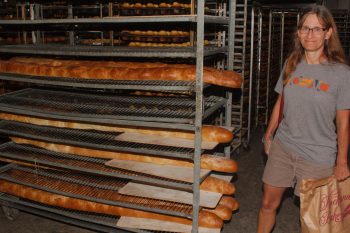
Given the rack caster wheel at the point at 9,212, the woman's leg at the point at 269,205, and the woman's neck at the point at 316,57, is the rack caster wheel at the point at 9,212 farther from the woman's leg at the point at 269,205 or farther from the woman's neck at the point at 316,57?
the woman's neck at the point at 316,57

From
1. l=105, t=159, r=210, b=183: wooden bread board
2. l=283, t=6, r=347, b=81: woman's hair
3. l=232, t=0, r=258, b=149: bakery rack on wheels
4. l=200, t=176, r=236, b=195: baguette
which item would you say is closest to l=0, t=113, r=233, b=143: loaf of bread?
l=105, t=159, r=210, b=183: wooden bread board

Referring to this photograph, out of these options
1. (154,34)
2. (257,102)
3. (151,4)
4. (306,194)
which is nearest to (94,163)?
(306,194)

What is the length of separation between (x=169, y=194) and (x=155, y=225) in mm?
304

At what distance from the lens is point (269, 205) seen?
8.97ft

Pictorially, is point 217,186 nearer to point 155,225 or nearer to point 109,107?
point 155,225

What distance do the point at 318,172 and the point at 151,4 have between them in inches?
159

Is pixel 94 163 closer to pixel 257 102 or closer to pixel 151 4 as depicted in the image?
pixel 151 4

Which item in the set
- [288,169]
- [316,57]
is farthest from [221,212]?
[316,57]

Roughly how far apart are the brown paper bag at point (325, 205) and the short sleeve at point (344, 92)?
495mm

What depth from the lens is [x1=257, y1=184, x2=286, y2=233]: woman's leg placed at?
267cm

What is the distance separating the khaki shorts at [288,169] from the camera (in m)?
2.45

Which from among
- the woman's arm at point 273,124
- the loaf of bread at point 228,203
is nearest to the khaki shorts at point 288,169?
the woman's arm at point 273,124

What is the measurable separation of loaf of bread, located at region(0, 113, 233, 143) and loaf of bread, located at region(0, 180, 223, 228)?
0.62 m

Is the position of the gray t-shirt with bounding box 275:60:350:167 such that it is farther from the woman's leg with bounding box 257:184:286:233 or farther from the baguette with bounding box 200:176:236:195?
the baguette with bounding box 200:176:236:195
